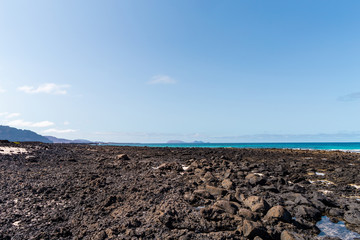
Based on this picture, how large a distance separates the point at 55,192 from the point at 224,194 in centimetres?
681

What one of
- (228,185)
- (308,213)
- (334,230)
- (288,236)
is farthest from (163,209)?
(334,230)

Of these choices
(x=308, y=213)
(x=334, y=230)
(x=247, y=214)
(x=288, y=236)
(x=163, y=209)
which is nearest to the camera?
(x=288, y=236)

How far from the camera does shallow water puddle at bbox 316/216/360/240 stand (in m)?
5.86

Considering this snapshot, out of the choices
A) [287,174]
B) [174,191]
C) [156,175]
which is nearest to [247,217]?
[174,191]

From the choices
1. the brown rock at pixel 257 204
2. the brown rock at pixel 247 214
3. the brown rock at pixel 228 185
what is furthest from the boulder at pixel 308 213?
Result: the brown rock at pixel 228 185

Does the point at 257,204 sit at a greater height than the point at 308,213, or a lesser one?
greater

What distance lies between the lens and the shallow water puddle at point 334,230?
5863 mm

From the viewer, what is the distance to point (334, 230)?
6152mm

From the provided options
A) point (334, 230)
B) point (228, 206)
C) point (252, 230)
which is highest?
point (228, 206)

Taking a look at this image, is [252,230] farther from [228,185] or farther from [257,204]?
[228,185]

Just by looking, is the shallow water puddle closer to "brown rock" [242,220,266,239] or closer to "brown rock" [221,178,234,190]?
"brown rock" [242,220,266,239]

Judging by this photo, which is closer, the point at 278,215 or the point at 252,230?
the point at 252,230

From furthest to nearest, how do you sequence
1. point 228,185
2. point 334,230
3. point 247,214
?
1. point 228,185
2. point 247,214
3. point 334,230

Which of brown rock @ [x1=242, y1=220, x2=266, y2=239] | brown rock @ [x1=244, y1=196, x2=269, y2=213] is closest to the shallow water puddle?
brown rock @ [x1=244, y1=196, x2=269, y2=213]
